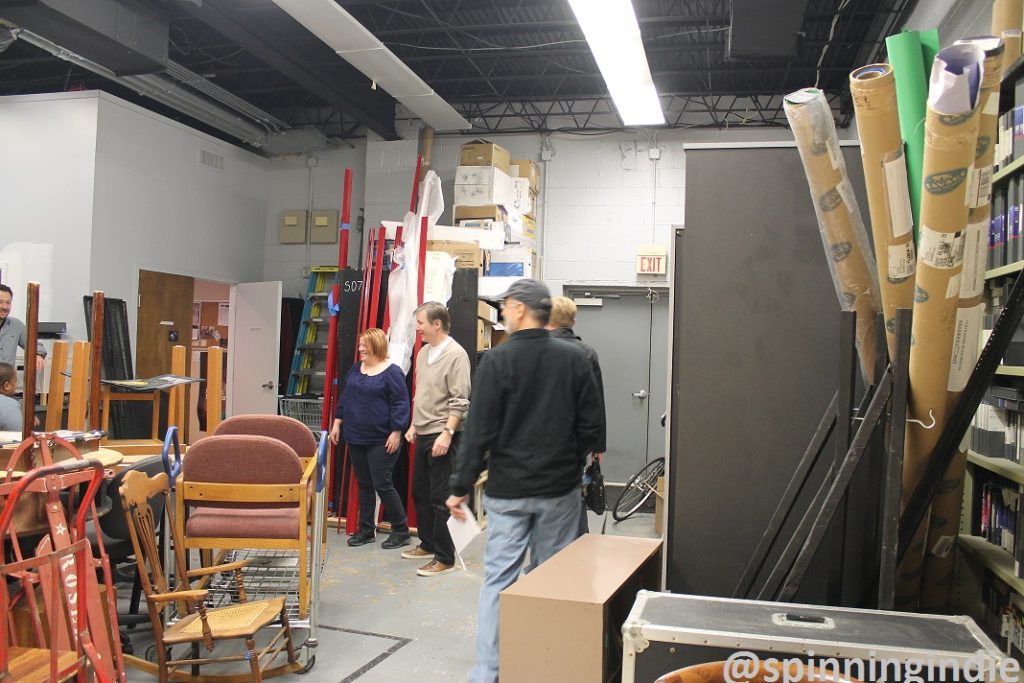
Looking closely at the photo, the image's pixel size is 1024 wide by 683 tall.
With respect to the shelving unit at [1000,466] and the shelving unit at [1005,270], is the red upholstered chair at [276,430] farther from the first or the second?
the shelving unit at [1005,270]

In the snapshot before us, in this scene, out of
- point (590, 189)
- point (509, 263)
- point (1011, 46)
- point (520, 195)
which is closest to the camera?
point (1011, 46)

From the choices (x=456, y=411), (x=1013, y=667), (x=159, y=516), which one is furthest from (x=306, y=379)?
(x=1013, y=667)

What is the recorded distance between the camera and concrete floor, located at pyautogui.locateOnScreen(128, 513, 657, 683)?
3.16 metres

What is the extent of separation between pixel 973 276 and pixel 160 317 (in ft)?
23.7

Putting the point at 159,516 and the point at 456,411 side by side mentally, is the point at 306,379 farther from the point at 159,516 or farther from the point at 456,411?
the point at 159,516

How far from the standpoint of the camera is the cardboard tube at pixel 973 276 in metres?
1.66

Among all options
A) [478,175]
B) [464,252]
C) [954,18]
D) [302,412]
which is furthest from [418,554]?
[954,18]

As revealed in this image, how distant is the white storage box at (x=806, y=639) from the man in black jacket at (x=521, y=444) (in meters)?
0.99

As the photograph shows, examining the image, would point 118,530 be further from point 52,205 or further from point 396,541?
point 52,205

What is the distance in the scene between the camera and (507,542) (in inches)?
110

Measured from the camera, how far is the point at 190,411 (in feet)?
26.4

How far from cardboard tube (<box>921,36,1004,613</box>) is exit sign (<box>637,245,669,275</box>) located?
566 cm

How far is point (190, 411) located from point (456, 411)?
15.1ft

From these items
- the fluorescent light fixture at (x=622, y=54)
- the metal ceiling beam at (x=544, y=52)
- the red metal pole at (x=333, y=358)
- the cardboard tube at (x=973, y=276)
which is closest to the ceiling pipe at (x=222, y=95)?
the metal ceiling beam at (x=544, y=52)
